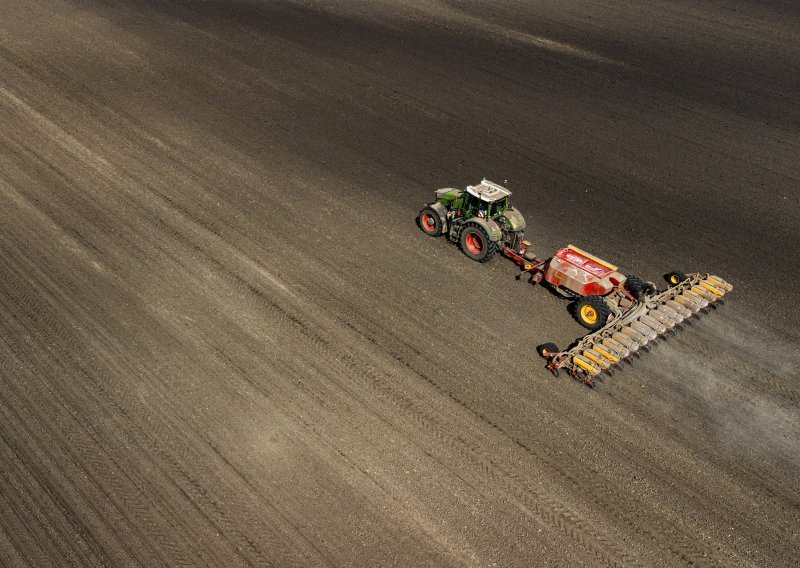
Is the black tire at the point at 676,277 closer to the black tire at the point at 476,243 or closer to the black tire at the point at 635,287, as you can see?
the black tire at the point at 635,287

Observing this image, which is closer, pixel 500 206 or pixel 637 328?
pixel 637 328

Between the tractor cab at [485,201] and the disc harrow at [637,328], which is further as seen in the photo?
the tractor cab at [485,201]

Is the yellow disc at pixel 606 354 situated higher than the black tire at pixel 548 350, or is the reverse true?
the yellow disc at pixel 606 354

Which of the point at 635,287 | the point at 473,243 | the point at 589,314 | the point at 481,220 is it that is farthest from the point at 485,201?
the point at 635,287

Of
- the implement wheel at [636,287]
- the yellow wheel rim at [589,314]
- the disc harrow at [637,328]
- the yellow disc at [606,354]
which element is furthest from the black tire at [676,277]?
the yellow disc at [606,354]

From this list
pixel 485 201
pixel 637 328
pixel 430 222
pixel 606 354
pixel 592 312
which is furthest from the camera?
pixel 430 222

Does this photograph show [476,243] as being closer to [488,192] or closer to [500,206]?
[500,206]

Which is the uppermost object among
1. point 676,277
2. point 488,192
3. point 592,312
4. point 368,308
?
point 488,192
